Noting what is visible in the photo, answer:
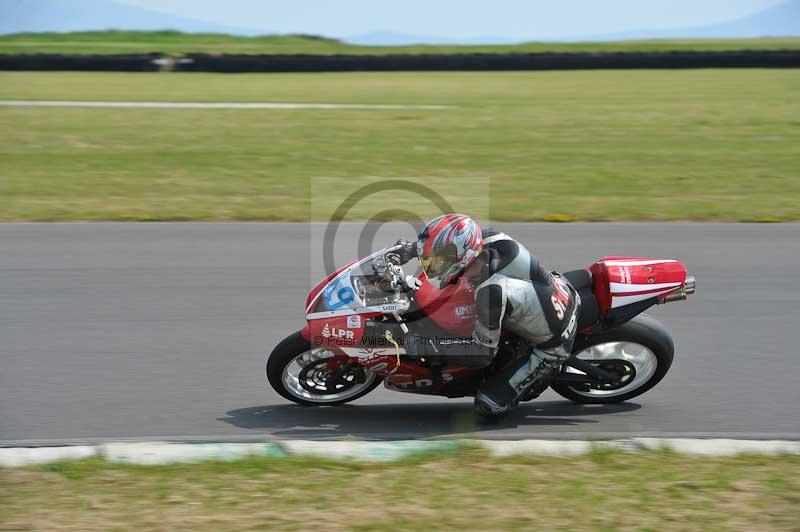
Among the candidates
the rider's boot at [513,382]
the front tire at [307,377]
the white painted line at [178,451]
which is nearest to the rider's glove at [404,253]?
the front tire at [307,377]

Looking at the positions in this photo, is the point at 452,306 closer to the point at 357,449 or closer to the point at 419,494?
the point at 357,449

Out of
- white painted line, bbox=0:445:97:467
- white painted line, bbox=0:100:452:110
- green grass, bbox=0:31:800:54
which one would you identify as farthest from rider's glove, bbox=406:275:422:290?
green grass, bbox=0:31:800:54

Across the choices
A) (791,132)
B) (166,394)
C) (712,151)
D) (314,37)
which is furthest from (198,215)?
(314,37)

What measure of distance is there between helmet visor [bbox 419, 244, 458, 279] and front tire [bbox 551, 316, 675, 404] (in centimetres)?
107

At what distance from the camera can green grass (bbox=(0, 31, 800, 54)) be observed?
39844 millimetres

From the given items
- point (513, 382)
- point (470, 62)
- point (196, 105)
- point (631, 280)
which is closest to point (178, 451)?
point (513, 382)

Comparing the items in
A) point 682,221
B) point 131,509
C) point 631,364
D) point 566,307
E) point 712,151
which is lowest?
point 131,509

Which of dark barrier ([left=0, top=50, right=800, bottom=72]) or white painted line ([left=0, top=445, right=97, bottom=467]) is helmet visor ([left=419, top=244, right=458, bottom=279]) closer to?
white painted line ([left=0, top=445, right=97, bottom=467])

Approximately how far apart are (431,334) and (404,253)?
0.49 meters

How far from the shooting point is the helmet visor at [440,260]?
16.5 ft

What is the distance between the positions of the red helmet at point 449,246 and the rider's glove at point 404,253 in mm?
243

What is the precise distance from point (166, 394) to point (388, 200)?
6.61 metres

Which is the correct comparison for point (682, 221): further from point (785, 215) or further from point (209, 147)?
point (209, 147)

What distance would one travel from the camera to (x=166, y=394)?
582 centimetres
